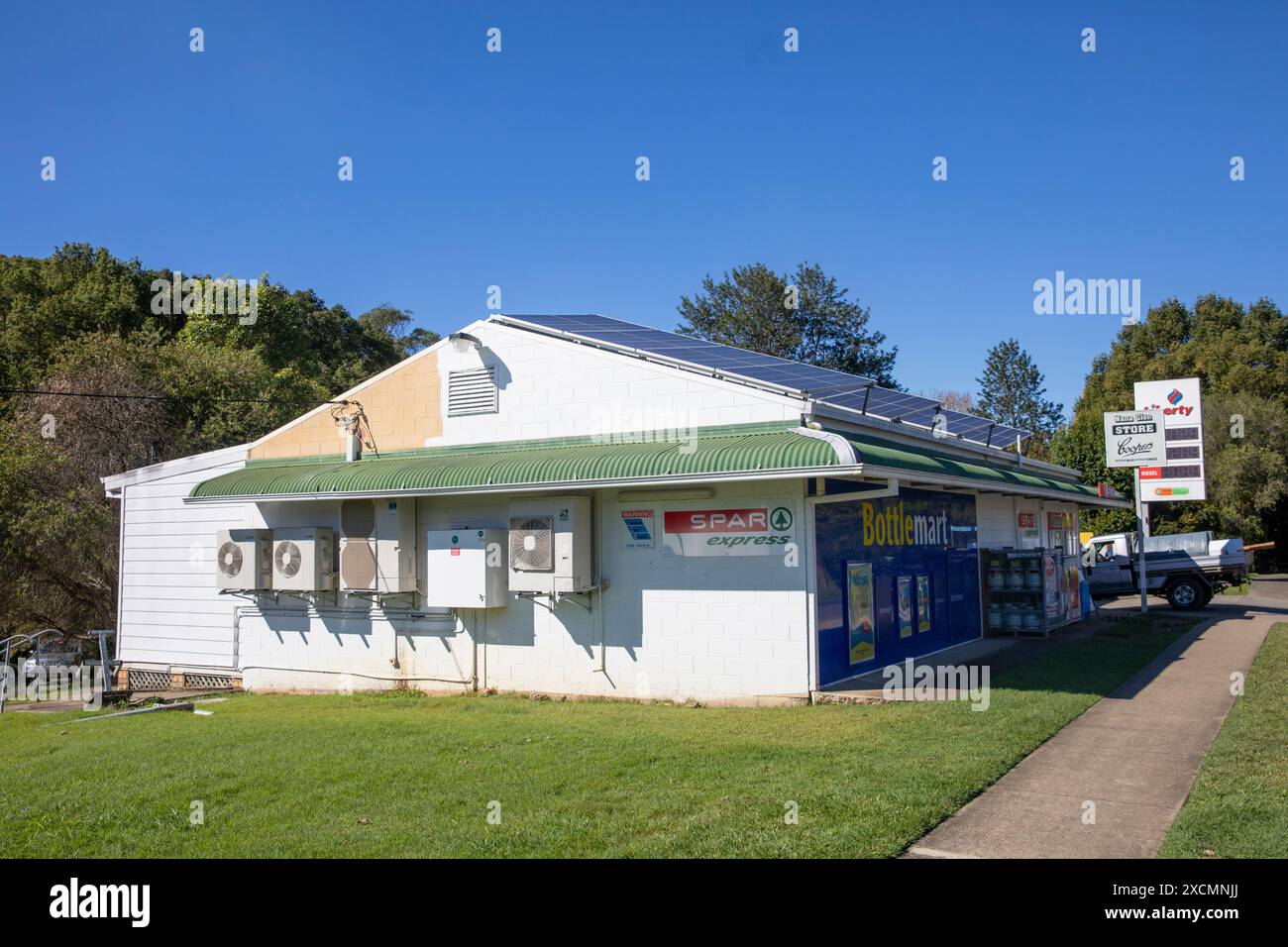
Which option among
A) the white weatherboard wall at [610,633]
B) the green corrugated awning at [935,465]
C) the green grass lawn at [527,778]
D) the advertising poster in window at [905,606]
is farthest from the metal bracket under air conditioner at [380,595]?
the advertising poster in window at [905,606]

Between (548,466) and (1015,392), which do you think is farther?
(1015,392)

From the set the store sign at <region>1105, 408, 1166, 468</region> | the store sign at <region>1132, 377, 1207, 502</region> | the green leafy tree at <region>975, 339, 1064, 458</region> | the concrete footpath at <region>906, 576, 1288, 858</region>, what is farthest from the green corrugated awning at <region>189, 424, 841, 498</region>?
the green leafy tree at <region>975, 339, 1064, 458</region>

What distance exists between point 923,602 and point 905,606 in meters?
0.89

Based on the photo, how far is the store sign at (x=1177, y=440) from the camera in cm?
2459

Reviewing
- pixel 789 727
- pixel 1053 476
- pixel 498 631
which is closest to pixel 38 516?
pixel 498 631

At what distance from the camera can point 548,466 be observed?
12883 mm

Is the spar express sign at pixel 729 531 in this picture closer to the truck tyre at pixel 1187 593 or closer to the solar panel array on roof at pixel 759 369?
the solar panel array on roof at pixel 759 369

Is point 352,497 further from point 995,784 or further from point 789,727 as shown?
point 995,784

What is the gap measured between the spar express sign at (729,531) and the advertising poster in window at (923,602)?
4.37 metres

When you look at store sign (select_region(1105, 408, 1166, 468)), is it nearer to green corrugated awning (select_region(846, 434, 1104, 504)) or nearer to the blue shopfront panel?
green corrugated awning (select_region(846, 434, 1104, 504))

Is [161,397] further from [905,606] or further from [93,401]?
[905,606]

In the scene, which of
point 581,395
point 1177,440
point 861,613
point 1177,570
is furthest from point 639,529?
point 1177,440

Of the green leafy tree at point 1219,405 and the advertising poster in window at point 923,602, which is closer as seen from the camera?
the advertising poster in window at point 923,602

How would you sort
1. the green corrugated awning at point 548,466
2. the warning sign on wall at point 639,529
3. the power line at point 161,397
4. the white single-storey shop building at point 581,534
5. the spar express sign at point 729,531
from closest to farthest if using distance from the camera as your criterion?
the green corrugated awning at point 548,466, the spar express sign at point 729,531, the white single-storey shop building at point 581,534, the warning sign on wall at point 639,529, the power line at point 161,397
